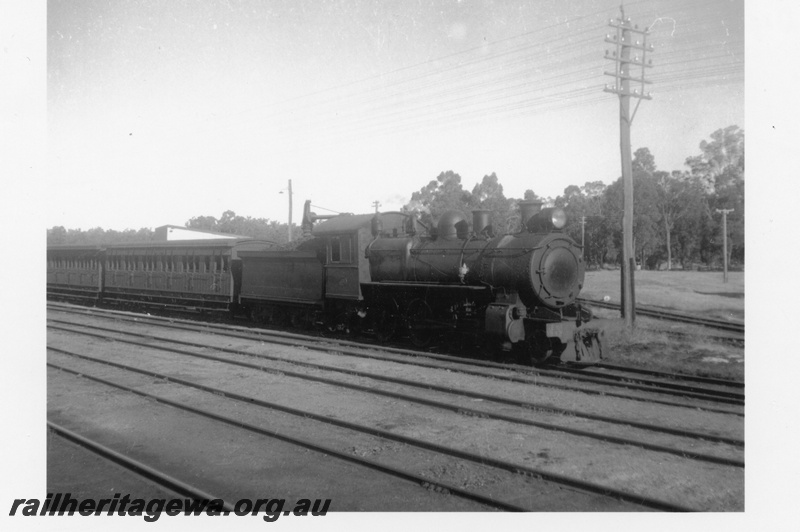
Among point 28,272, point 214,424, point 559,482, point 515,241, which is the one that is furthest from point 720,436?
point 28,272

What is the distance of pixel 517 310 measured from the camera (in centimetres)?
1148

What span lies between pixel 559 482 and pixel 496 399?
3.13m

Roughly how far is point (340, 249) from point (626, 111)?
8.46 m

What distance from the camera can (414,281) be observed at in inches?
543

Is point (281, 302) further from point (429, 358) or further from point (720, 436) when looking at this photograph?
point (720, 436)

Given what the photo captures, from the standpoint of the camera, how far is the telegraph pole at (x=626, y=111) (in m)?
14.5

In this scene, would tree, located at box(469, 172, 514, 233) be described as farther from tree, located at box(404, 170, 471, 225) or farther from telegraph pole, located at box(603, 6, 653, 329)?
telegraph pole, located at box(603, 6, 653, 329)

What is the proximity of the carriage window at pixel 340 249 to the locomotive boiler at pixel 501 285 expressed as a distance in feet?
5.12

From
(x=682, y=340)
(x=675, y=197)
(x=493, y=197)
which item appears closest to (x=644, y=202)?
(x=675, y=197)

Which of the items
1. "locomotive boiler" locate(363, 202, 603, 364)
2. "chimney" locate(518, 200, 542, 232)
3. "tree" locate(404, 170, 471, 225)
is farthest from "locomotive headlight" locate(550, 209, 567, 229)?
"tree" locate(404, 170, 471, 225)

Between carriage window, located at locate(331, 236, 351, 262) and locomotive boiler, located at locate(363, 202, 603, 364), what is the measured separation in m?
1.56

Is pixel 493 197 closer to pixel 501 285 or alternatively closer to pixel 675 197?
pixel 675 197

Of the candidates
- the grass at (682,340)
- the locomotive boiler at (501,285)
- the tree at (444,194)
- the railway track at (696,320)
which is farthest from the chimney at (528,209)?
the tree at (444,194)

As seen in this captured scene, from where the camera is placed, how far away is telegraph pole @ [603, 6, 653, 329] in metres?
14.5
